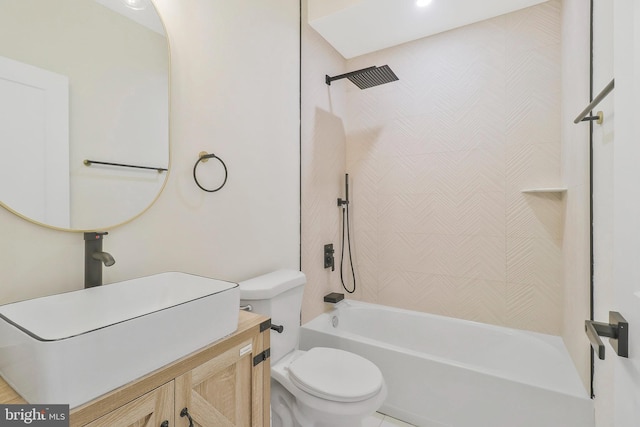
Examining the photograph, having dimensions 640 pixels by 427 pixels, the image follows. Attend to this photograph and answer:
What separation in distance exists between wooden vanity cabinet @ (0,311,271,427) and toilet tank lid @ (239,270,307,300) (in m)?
0.32

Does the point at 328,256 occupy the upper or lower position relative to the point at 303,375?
upper

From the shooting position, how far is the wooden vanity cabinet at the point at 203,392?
0.68 m

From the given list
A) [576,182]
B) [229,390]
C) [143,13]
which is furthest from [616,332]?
[143,13]

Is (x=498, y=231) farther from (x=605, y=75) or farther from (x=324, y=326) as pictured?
(x=324, y=326)

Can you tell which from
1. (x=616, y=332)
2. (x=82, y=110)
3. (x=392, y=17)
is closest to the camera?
(x=616, y=332)

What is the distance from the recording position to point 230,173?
1.62m

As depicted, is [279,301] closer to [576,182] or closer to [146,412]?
[146,412]

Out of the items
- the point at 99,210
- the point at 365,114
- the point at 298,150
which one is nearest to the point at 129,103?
the point at 99,210

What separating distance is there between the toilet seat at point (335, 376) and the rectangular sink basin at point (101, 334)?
→ 639 millimetres

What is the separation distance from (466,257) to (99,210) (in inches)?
94.2

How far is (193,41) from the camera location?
4.65ft

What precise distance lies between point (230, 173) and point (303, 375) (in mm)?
1115

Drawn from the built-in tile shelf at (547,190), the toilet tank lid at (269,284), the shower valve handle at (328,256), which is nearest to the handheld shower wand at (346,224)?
the shower valve handle at (328,256)

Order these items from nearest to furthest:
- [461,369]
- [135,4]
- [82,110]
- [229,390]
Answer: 1. [229,390]
2. [82,110]
3. [135,4]
4. [461,369]
